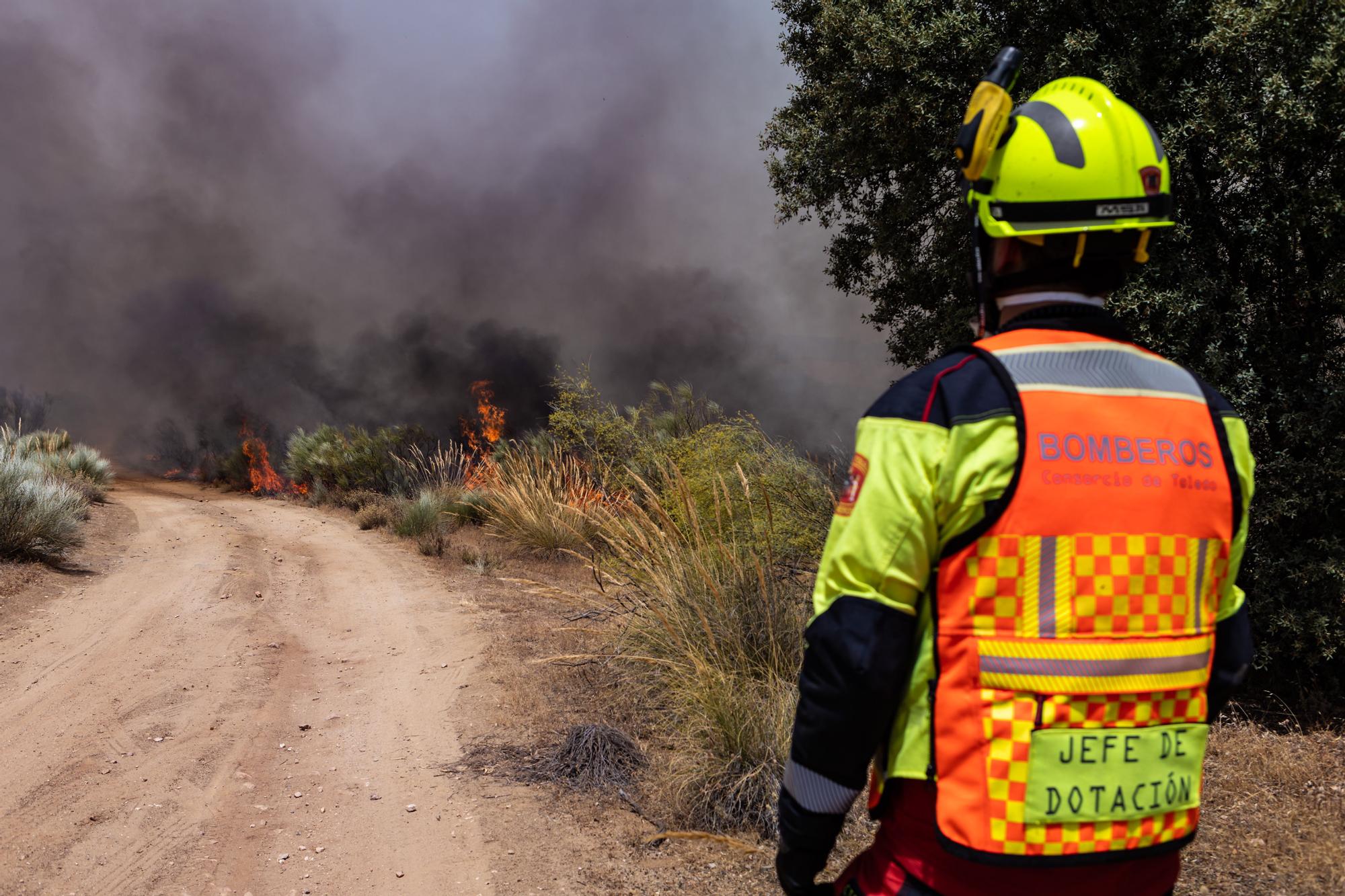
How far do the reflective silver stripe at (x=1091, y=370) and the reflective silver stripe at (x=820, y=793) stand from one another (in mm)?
651

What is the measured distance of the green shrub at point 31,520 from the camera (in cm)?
742

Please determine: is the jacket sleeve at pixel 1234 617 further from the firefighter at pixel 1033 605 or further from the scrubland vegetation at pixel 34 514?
the scrubland vegetation at pixel 34 514

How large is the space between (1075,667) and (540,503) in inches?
345

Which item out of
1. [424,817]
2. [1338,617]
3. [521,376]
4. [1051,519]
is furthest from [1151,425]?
[521,376]

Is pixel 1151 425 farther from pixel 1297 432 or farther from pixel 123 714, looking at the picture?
pixel 123 714

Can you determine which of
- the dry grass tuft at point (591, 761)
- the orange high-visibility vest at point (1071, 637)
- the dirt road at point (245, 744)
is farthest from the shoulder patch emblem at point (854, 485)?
the dry grass tuft at point (591, 761)

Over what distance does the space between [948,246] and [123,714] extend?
5717 millimetres

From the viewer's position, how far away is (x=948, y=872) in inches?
49.6

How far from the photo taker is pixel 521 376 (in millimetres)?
22234

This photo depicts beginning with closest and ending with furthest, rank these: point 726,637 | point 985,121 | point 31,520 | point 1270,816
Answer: point 985,121, point 1270,816, point 726,637, point 31,520

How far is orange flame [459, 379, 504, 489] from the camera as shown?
12.0 m

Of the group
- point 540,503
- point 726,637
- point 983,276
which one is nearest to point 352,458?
point 540,503

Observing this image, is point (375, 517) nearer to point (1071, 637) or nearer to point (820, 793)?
point (820, 793)

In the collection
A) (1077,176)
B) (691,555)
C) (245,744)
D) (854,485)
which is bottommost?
(245,744)
